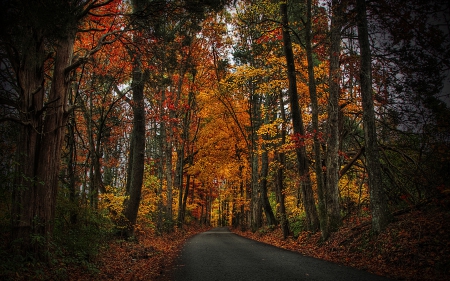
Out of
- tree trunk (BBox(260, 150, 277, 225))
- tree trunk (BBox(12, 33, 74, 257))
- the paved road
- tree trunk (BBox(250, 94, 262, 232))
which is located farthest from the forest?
tree trunk (BBox(250, 94, 262, 232))

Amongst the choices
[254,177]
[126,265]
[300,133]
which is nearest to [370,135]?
[300,133]

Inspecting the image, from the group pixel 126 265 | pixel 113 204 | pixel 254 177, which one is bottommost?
pixel 126 265

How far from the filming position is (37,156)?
6.53 m

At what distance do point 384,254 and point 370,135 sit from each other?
3.44m

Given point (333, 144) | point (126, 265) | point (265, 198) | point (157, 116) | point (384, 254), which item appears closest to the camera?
point (384, 254)

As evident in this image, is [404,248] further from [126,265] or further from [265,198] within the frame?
[265,198]

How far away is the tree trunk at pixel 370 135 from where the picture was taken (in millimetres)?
8055

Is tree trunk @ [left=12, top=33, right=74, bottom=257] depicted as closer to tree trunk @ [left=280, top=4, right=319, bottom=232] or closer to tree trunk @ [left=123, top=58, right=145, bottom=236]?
tree trunk @ [left=123, top=58, right=145, bottom=236]

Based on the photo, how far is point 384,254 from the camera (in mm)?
6953

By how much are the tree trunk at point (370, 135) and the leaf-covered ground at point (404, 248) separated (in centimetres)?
47

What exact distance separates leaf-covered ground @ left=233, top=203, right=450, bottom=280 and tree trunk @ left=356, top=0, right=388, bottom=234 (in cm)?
47

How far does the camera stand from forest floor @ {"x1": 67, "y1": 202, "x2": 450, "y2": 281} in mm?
5801

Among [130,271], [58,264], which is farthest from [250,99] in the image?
[58,264]

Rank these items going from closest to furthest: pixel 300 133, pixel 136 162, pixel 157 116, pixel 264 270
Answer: pixel 264 270 → pixel 300 133 → pixel 136 162 → pixel 157 116
